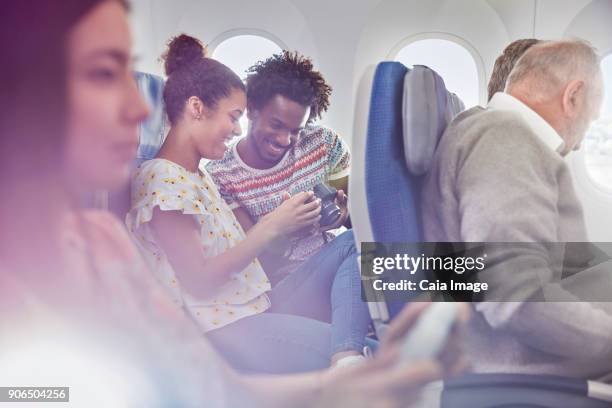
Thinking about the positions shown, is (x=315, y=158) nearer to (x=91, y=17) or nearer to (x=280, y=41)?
(x=280, y=41)

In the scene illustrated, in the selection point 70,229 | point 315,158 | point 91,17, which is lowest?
point 70,229

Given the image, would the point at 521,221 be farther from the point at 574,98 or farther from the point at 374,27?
the point at 374,27

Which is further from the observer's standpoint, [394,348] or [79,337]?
[79,337]

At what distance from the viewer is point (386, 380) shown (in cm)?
91

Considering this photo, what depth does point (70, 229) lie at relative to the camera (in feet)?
3.27

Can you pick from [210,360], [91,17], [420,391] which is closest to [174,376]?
[210,360]

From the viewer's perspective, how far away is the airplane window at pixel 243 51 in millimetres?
1191

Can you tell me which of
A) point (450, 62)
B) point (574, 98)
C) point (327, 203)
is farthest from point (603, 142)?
point (327, 203)

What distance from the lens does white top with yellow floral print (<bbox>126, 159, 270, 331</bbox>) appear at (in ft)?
3.71

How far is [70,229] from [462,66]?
0.93 meters

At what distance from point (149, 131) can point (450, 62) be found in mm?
703

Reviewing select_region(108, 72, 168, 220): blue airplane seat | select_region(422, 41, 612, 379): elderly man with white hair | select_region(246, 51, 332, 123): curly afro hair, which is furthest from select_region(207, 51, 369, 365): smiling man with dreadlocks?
select_region(422, 41, 612, 379): elderly man with white hair

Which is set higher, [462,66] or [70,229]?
[462,66]

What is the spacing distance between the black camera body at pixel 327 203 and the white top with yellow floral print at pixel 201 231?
7.5 inches
